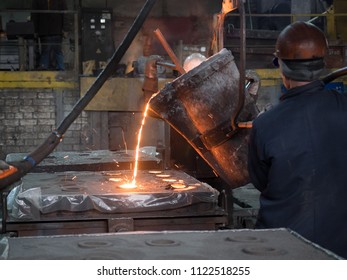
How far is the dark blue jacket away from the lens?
268 centimetres

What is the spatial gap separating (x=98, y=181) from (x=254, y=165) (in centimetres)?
202

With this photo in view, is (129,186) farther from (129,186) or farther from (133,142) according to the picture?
(133,142)

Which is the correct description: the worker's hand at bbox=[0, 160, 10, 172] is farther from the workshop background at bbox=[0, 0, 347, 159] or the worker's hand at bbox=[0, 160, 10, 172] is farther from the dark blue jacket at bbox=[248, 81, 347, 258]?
the workshop background at bbox=[0, 0, 347, 159]

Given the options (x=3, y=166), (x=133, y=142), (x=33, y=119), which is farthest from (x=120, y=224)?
(x=33, y=119)

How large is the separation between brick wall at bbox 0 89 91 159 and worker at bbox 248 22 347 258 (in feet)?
28.0

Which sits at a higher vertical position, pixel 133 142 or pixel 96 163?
pixel 96 163

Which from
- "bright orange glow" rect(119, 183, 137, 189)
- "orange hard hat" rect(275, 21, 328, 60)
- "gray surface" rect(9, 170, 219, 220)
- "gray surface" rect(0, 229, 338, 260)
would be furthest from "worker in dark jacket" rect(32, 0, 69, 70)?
"gray surface" rect(0, 229, 338, 260)

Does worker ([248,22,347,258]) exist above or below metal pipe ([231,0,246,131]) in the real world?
below

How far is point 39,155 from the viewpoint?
4113 millimetres

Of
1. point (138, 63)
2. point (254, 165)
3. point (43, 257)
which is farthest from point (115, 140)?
point (43, 257)

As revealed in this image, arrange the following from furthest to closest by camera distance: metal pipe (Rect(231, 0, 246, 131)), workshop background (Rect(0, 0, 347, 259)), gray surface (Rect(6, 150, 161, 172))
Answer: gray surface (Rect(6, 150, 161, 172)) → metal pipe (Rect(231, 0, 246, 131)) → workshop background (Rect(0, 0, 347, 259))

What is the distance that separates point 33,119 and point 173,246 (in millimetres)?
9443

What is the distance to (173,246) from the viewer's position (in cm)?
212

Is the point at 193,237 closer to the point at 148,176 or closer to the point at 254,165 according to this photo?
the point at 254,165
